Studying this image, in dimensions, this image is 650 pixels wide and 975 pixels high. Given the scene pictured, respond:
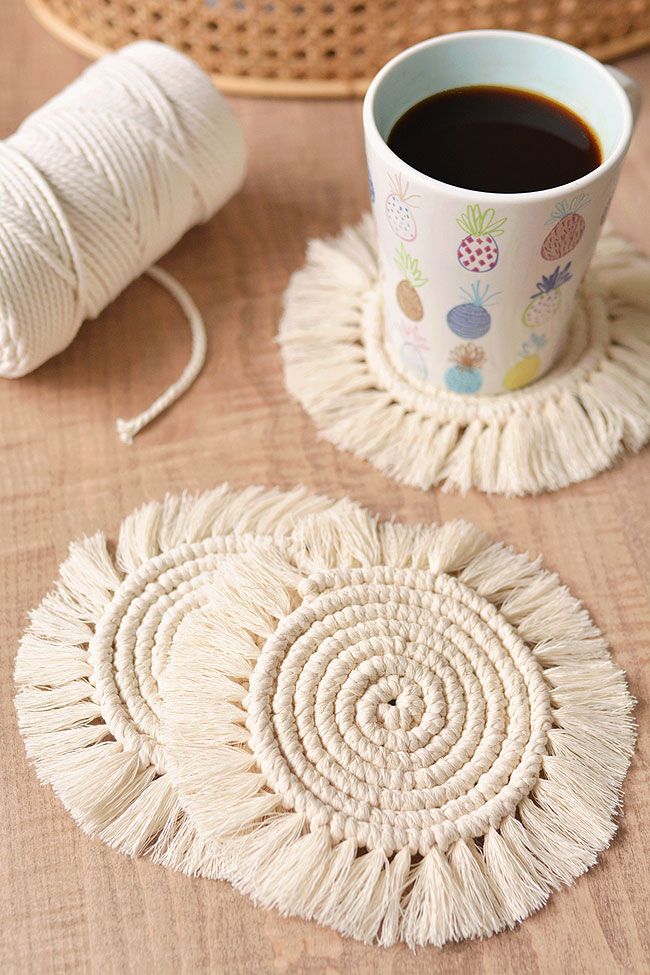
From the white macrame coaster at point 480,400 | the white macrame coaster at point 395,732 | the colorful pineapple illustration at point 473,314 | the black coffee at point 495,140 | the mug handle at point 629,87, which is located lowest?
the white macrame coaster at point 395,732

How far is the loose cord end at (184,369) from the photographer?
0.55 meters

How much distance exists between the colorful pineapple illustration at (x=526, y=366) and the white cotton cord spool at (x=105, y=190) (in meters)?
0.18

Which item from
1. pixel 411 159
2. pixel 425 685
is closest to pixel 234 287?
pixel 411 159

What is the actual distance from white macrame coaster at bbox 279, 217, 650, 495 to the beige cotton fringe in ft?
0.16

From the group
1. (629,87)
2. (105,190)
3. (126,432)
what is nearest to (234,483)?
(126,432)

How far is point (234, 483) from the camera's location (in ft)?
1.74

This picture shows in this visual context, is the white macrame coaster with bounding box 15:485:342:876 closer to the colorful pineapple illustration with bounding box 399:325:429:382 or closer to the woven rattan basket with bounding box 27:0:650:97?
the colorful pineapple illustration with bounding box 399:325:429:382

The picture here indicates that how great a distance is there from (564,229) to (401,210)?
8 cm

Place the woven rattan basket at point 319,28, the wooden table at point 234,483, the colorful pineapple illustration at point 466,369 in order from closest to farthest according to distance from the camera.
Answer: the wooden table at point 234,483 < the colorful pineapple illustration at point 466,369 < the woven rattan basket at point 319,28

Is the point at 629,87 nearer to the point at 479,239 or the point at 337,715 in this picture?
the point at 479,239

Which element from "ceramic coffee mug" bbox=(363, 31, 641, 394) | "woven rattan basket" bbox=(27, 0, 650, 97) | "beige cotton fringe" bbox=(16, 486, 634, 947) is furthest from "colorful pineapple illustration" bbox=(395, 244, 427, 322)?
"woven rattan basket" bbox=(27, 0, 650, 97)

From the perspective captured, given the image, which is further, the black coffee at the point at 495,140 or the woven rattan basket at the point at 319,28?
the woven rattan basket at the point at 319,28

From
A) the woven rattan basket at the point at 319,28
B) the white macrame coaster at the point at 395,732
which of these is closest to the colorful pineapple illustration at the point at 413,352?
the white macrame coaster at the point at 395,732

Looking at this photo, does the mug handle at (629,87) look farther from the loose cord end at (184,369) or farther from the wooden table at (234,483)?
the loose cord end at (184,369)
